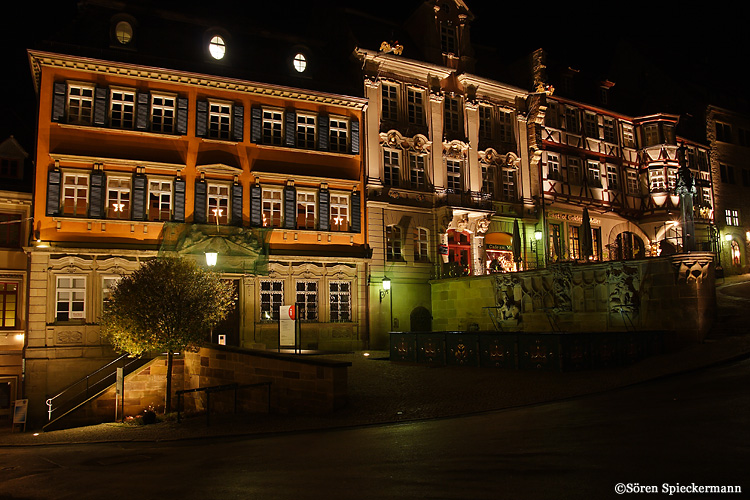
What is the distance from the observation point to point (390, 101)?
33.7 m

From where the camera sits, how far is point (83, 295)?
25125 mm

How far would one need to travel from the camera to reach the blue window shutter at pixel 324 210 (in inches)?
1189

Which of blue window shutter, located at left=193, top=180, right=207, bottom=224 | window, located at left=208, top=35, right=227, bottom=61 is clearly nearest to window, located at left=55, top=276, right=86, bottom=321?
blue window shutter, located at left=193, top=180, right=207, bottom=224

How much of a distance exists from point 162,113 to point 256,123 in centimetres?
423

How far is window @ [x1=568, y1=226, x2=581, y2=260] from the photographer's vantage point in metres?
38.5

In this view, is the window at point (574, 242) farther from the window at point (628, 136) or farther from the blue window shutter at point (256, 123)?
the blue window shutter at point (256, 123)

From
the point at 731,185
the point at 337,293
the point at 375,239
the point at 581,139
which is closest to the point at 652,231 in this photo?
the point at 581,139

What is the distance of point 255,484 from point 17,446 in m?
10.3

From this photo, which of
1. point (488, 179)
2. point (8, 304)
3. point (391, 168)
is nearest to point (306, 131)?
point (391, 168)

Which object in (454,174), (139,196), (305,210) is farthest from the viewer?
(454,174)

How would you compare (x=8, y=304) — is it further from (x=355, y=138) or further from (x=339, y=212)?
(x=355, y=138)

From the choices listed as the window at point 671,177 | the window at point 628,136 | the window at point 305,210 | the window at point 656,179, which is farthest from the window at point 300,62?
the window at point 671,177

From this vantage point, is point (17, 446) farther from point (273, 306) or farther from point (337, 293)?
point (337, 293)

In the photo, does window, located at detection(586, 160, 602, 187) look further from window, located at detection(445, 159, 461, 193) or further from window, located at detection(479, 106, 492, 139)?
window, located at detection(445, 159, 461, 193)
